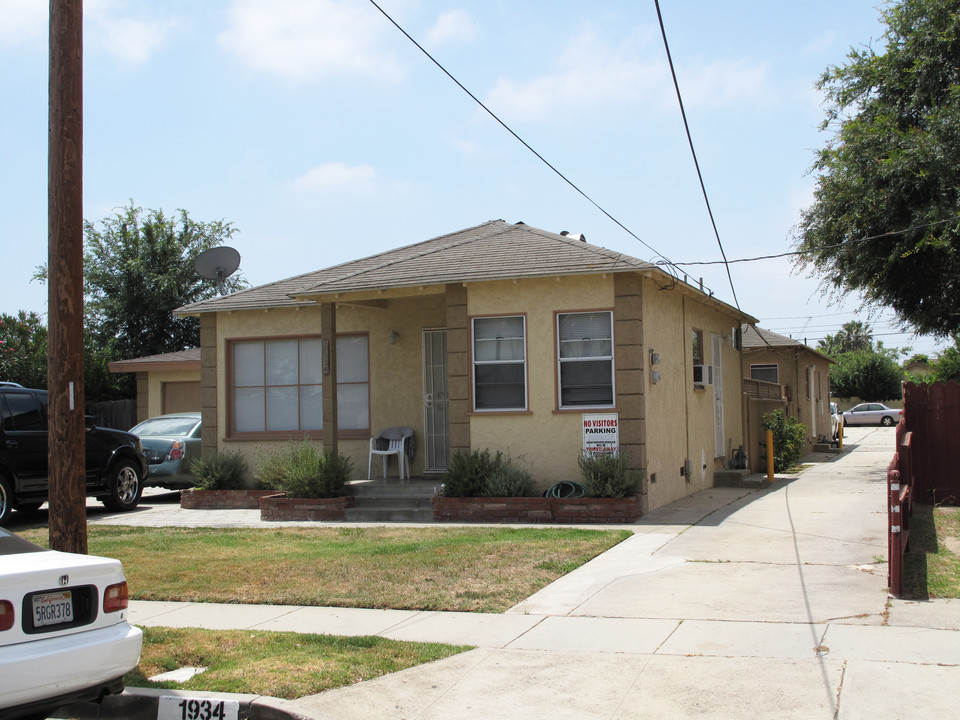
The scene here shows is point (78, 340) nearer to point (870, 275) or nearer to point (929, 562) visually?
point (929, 562)

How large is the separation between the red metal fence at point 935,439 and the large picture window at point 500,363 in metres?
5.58

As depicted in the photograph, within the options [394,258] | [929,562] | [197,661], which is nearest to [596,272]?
[394,258]

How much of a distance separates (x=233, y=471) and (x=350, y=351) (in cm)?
282

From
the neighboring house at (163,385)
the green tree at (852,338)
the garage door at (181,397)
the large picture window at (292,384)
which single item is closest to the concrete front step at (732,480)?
the large picture window at (292,384)

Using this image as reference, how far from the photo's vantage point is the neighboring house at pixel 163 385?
2334 centimetres

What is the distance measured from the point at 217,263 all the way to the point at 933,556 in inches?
504

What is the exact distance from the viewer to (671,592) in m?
8.28

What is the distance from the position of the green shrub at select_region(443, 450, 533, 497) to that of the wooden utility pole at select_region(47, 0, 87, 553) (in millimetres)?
6893

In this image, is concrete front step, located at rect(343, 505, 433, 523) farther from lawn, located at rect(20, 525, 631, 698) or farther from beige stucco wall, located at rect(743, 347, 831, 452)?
beige stucco wall, located at rect(743, 347, 831, 452)

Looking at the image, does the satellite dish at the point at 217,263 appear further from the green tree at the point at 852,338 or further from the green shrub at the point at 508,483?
the green tree at the point at 852,338

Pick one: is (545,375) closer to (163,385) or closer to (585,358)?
(585,358)

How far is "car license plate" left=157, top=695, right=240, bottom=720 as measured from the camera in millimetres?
5465

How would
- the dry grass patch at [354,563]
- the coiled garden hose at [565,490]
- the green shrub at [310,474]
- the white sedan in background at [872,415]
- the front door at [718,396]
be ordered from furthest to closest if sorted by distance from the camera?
the white sedan in background at [872,415] < the front door at [718,396] < the green shrub at [310,474] < the coiled garden hose at [565,490] < the dry grass patch at [354,563]

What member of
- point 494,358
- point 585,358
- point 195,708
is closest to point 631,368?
point 585,358
